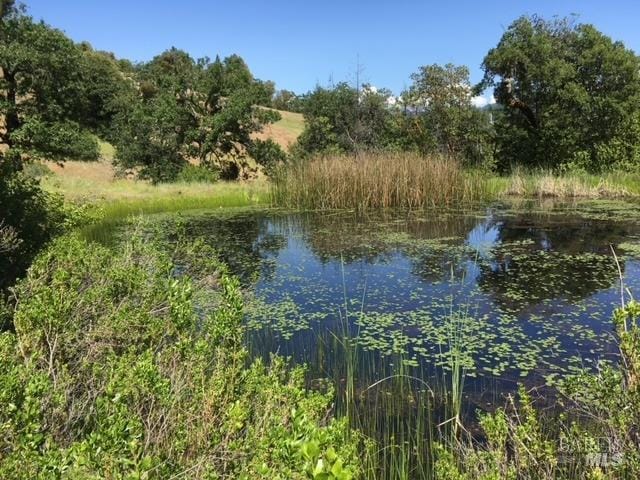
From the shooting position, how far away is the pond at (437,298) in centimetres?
355

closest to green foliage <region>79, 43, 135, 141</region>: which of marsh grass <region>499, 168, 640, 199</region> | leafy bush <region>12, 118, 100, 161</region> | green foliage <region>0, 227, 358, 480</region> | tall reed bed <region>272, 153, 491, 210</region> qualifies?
leafy bush <region>12, 118, 100, 161</region>

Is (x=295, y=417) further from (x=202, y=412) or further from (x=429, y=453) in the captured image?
(x=429, y=453)

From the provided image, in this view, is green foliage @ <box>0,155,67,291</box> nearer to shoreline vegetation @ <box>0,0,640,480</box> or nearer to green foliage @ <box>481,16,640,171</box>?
shoreline vegetation @ <box>0,0,640,480</box>

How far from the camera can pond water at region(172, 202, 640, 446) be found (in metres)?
3.60

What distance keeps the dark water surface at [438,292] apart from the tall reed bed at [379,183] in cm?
189

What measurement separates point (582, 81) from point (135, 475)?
18880 millimetres

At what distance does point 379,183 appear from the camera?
11969 millimetres

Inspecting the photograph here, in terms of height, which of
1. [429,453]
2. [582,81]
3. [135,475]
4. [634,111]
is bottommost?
[429,453]

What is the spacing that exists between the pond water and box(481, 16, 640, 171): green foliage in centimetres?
769

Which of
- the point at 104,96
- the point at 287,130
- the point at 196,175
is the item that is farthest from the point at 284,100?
the point at 196,175

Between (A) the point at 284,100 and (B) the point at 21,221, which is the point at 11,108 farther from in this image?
(A) the point at 284,100

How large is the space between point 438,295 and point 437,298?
0.12 metres

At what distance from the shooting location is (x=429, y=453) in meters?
2.64

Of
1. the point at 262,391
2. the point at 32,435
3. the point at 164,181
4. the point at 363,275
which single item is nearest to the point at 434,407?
the point at 262,391
